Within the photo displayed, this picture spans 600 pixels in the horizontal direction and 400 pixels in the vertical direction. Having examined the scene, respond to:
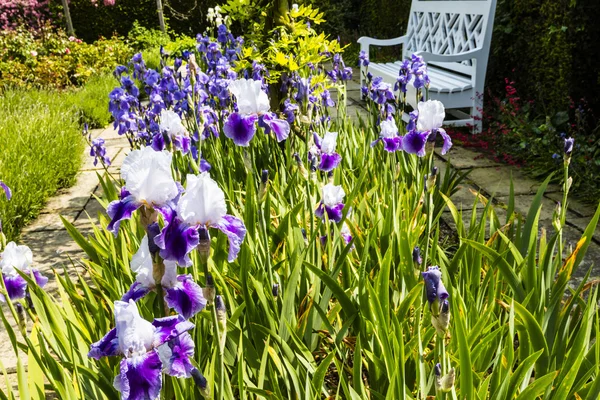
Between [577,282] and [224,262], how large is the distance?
66.4 inches

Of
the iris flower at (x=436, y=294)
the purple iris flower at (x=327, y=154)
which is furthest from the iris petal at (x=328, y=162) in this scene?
the iris flower at (x=436, y=294)

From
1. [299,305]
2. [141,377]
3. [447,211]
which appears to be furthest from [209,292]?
[447,211]

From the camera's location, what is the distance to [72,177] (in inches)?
191

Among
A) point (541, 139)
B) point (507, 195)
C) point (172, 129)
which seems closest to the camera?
point (172, 129)

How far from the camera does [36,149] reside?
4633 mm

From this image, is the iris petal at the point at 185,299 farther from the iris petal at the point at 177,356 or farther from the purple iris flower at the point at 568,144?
the purple iris flower at the point at 568,144

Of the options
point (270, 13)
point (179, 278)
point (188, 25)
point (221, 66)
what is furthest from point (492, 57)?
point (188, 25)

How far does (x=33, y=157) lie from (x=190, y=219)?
12.9ft

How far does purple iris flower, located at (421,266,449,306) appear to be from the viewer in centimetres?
104

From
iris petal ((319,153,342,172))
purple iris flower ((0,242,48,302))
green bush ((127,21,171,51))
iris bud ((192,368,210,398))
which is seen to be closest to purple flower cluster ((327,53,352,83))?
iris petal ((319,153,342,172))

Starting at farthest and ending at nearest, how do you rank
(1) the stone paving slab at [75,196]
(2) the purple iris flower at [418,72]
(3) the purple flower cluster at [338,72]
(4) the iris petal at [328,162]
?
(1) the stone paving slab at [75,196], (3) the purple flower cluster at [338,72], (2) the purple iris flower at [418,72], (4) the iris petal at [328,162]

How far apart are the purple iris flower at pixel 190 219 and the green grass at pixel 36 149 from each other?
2.22m

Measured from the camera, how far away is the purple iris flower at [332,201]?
1892mm

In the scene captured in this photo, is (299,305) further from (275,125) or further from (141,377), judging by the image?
(141,377)
